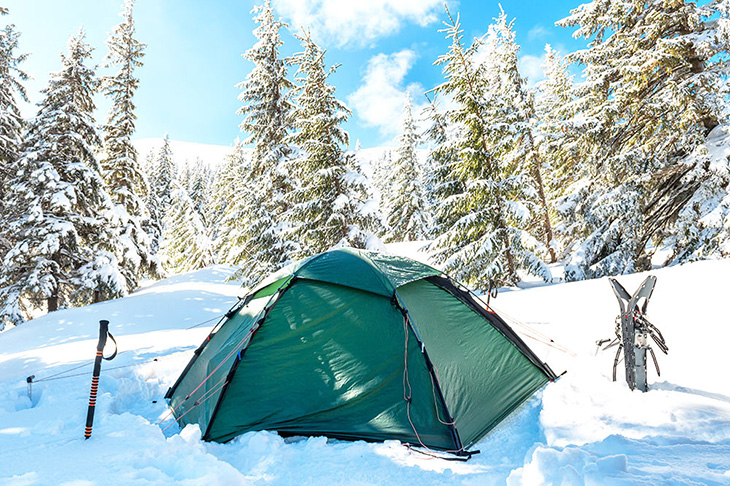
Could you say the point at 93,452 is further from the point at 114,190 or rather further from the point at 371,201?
the point at 114,190

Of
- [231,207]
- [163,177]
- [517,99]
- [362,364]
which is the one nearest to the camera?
[362,364]

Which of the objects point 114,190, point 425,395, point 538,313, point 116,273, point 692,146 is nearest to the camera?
point 425,395

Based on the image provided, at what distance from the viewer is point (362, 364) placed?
4.29m

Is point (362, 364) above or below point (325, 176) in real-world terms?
below

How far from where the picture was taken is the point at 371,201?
12695mm

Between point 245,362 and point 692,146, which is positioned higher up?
point 692,146

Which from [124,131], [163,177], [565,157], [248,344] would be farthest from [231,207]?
[248,344]

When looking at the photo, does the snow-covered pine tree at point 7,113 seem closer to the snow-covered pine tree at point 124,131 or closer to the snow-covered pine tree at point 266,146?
the snow-covered pine tree at point 124,131

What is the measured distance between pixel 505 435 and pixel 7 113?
20.5m

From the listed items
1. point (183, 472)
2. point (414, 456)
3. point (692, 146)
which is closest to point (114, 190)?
point (183, 472)

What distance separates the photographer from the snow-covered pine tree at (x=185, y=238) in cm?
3216

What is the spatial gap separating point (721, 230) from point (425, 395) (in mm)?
8991

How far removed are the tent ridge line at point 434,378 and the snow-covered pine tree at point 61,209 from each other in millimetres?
14654

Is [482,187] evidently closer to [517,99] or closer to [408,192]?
[517,99]
